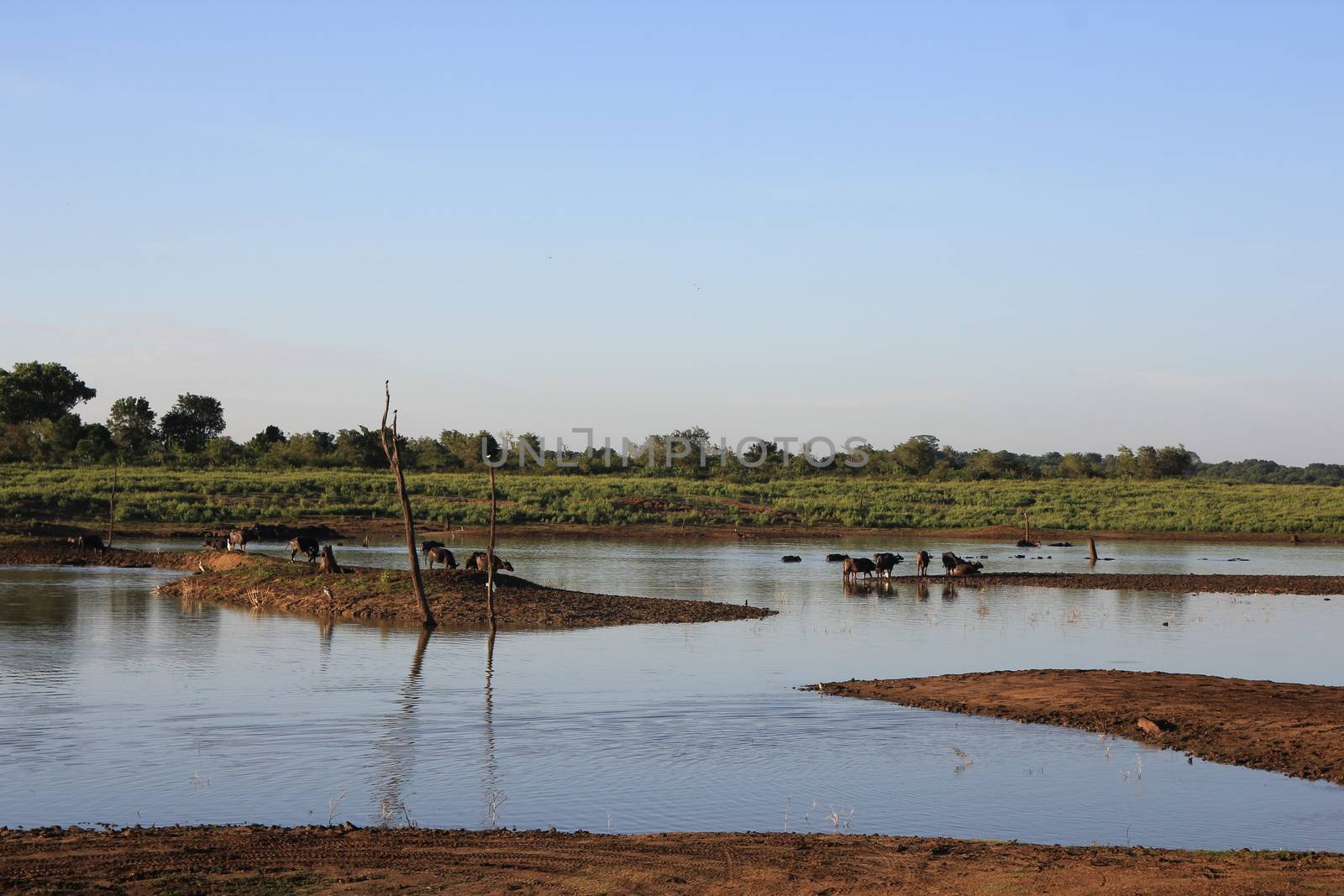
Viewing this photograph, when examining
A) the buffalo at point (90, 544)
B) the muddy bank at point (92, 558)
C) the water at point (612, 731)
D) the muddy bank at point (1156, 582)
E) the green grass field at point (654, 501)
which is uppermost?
the green grass field at point (654, 501)

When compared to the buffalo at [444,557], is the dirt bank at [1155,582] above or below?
below

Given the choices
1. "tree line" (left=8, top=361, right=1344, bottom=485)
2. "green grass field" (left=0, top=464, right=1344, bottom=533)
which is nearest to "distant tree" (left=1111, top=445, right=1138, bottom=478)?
"tree line" (left=8, top=361, right=1344, bottom=485)

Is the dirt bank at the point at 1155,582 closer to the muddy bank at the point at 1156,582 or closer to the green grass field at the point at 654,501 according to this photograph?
the muddy bank at the point at 1156,582

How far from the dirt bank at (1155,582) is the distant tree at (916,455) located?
76097mm

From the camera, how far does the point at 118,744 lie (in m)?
14.3

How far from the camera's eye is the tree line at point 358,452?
10194 centimetres

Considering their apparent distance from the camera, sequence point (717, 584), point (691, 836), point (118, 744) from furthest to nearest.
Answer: point (717, 584)
point (118, 744)
point (691, 836)

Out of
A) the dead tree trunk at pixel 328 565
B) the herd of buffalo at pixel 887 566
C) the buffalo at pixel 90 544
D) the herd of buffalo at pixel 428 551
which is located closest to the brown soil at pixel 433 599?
the dead tree trunk at pixel 328 565

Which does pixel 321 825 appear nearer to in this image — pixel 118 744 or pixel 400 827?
pixel 400 827

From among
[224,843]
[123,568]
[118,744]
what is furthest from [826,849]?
[123,568]

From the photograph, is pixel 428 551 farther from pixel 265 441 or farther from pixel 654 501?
pixel 265 441

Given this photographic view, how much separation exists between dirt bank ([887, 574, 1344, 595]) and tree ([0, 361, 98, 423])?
318 ft

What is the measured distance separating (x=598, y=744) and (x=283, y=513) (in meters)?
56.2

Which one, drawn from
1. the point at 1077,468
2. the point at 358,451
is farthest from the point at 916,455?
the point at 358,451
